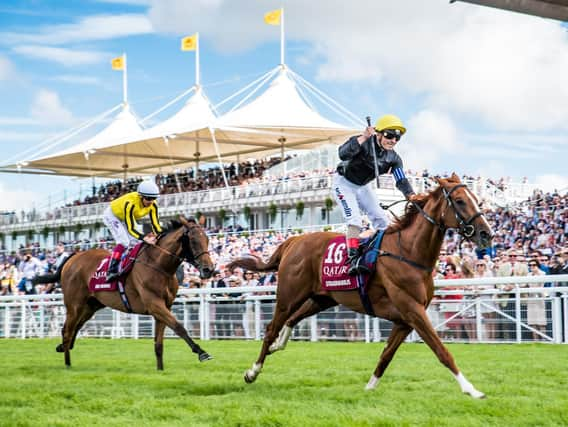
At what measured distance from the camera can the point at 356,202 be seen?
7.72 meters

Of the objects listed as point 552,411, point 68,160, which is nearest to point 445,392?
point 552,411

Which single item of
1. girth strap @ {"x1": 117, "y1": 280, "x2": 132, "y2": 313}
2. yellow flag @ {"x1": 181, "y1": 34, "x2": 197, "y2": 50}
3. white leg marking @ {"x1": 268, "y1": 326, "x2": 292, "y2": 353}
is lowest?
white leg marking @ {"x1": 268, "y1": 326, "x2": 292, "y2": 353}

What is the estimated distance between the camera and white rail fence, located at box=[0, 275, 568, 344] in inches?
477

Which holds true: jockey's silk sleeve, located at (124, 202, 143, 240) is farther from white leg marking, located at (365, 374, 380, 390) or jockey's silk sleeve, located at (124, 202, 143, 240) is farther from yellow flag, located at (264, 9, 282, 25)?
yellow flag, located at (264, 9, 282, 25)

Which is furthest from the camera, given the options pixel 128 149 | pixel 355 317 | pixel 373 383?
pixel 128 149

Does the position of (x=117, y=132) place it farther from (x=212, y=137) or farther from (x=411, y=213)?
(x=411, y=213)

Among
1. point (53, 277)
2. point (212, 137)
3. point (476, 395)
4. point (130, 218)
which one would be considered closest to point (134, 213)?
point (130, 218)

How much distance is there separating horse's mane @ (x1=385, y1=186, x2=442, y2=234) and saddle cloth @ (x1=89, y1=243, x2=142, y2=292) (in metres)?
3.79

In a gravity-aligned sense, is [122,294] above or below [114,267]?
below

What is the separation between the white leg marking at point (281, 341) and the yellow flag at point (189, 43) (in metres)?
37.7

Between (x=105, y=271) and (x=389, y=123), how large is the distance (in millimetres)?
4358

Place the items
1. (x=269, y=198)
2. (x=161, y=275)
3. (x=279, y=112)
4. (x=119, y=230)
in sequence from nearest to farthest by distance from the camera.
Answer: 1. (x=161, y=275)
2. (x=119, y=230)
3. (x=269, y=198)
4. (x=279, y=112)

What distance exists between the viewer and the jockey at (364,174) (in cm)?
721

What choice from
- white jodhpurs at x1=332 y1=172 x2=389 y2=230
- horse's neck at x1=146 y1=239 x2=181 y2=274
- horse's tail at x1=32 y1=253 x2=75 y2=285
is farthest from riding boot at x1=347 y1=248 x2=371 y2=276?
horse's tail at x1=32 y1=253 x2=75 y2=285
